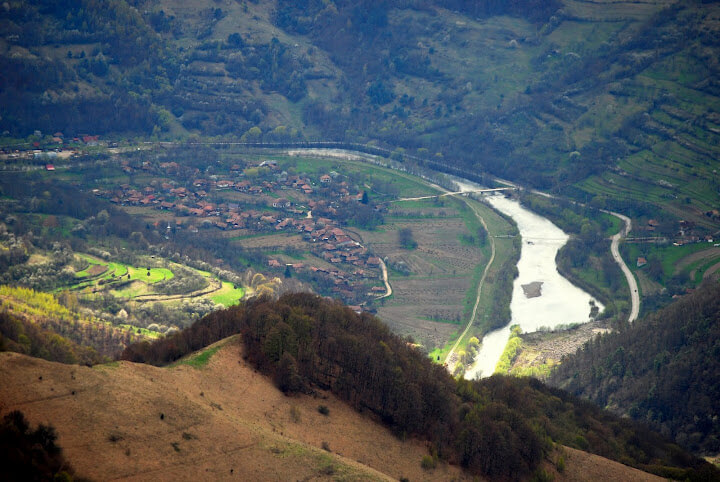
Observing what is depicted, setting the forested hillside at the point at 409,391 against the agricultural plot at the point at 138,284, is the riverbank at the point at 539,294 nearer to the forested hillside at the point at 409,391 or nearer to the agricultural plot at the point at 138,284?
the forested hillside at the point at 409,391

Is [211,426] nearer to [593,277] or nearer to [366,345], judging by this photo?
[366,345]

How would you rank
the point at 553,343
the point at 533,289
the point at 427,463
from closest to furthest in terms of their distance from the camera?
the point at 427,463 → the point at 553,343 → the point at 533,289

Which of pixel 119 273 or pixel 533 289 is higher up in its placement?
pixel 533 289

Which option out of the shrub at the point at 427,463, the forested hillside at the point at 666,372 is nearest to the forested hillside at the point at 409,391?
the shrub at the point at 427,463

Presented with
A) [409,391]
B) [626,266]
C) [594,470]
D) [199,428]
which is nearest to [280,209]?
[626,266]

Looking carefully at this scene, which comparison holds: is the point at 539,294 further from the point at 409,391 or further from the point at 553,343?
the point at 409,391

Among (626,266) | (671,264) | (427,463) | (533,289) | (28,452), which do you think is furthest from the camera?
(626,266)

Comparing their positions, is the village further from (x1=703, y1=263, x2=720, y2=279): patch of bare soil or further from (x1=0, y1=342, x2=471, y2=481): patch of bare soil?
(x1=0, y1=342, x2=471, y2=481): patch of bare soil

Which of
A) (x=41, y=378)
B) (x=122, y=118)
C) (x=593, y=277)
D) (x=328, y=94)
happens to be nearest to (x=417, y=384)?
(x=41, y=378)
